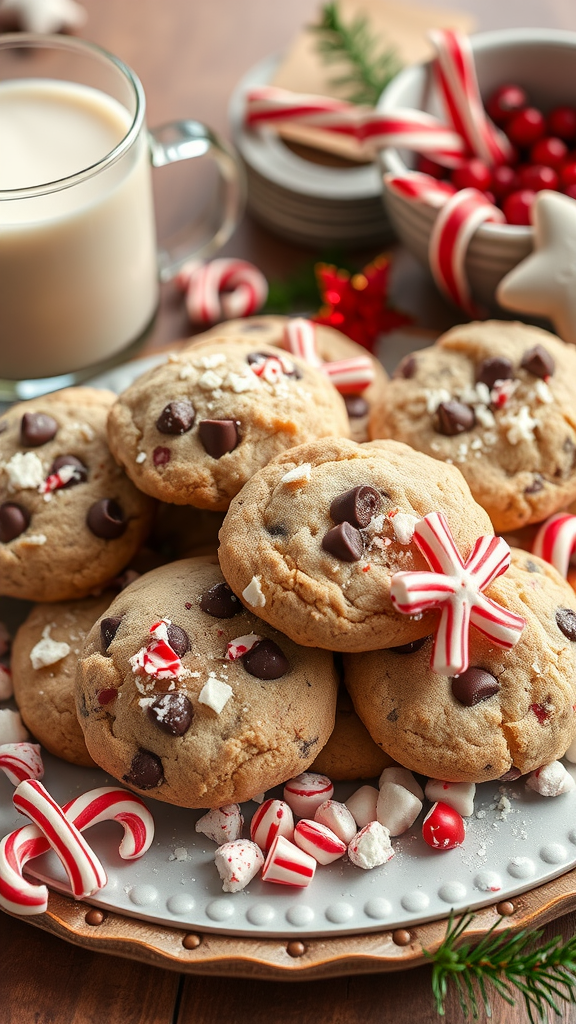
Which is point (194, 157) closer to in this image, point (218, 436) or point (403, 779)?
point (218, 436)

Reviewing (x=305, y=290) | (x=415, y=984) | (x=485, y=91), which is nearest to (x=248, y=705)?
(x=415, y=984)

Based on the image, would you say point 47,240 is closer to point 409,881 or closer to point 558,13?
point 409,881

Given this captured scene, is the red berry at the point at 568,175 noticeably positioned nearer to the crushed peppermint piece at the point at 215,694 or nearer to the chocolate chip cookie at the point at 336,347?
the chocolate chip cookie at the point at 336,347

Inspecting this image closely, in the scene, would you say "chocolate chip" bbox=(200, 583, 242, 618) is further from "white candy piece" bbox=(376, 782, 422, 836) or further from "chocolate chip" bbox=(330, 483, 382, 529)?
"white candy piece" bbox=(376, 782, 422, 836)

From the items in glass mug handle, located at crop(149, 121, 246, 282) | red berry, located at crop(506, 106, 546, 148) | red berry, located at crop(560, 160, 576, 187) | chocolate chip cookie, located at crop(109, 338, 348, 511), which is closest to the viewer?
chocolate chip cookie, located at crop(109, 338, 348, 511)

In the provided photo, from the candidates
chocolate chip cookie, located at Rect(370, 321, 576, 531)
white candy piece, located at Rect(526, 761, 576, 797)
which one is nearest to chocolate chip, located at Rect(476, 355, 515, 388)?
chocolate chip cookie, located at Rect(370, 321, 576, 531)

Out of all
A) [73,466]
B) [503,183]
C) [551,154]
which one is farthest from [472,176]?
[73,466]
